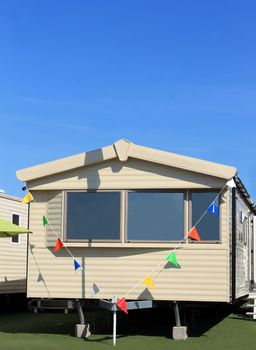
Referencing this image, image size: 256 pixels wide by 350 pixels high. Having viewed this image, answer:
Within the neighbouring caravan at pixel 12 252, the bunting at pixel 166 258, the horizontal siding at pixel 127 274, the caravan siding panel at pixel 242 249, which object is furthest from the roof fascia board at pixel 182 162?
the neighbouring caravan at pixel 12 252

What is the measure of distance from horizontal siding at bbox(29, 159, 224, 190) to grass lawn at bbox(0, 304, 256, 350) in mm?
2677

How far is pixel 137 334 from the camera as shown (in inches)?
435

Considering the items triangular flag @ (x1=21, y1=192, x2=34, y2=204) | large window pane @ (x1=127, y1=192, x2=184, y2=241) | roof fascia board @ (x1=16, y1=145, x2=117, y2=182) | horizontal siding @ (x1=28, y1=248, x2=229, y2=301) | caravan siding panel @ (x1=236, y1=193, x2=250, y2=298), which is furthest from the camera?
caravan siding panel @ (x1=236, y1=193, x2=250, y2=298)

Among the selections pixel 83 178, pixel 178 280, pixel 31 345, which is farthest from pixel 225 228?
pixel 31 345

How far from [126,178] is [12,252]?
23.7ft

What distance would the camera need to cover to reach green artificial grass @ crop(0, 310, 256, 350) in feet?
32.1

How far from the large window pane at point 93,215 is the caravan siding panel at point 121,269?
228mm

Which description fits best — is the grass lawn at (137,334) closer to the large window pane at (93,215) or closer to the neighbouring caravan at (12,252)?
the large window pane at (93,215)

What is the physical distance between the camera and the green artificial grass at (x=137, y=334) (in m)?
9.78

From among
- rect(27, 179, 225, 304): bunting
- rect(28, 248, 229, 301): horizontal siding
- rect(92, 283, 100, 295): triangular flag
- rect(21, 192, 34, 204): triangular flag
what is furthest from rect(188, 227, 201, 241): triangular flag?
rect(21, 192, 34, 204): triangular flag

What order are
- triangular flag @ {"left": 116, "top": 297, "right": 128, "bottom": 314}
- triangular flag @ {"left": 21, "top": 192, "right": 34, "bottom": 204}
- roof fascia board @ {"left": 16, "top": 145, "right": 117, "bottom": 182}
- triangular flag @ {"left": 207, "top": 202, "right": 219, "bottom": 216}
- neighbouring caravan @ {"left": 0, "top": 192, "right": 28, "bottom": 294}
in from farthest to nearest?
1. neighbouring caravan @ {"left": 0, "top": 192, "right": 28, "bottom": 294}
2. triangular flag @ {"left": 21, "top": 192, "right": 34, "bottom": 204}
3. roof fascia board @ {"left": 16, "top": 145, "right": 117, "bottom": 182}
4. triangular flag @ {"left": 207, "top": 202, "right": 219, "bottom": 216}
5. triangular flag @ {"left": 116, "top": 297, "right": 128, "bottom": 314}

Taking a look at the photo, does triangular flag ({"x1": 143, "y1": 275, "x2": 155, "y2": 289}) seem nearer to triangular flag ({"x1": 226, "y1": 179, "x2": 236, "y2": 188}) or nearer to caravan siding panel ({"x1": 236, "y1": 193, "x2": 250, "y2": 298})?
caravan siding panel ({"x1": 236, "y1": 193, "x2": 250, "y2": 298})

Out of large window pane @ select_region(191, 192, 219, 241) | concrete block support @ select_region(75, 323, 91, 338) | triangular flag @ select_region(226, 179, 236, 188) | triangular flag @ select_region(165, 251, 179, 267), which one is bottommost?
concrete block support @ select_region(75, 323, 91, 338)

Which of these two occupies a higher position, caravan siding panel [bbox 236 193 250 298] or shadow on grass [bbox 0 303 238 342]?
caravan siding panel [bbox 236 193 250 298]
